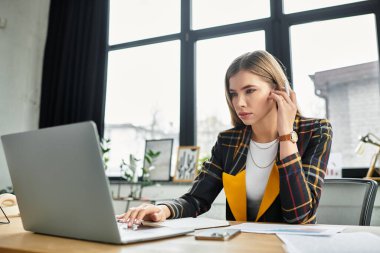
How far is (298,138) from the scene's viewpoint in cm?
133

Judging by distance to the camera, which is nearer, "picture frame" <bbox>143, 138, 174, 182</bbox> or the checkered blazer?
the checkered blazer

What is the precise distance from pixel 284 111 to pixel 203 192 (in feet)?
1.36

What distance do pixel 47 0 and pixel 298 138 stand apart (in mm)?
3607

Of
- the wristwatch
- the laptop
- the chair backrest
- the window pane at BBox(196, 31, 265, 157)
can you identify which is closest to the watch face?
the wristwatch

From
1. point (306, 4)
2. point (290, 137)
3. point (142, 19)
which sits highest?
point (142, 19)

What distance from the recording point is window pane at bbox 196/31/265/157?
3160 mm

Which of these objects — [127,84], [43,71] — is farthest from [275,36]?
[43,71]

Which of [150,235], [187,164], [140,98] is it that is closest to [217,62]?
[140,98]

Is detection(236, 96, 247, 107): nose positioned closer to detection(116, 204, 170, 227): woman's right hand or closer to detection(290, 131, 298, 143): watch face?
detection(290, 131, 298, 143): watch face

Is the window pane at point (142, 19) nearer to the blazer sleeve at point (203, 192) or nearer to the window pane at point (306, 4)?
the window pane at point (306, 4)

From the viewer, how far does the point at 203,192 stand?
54.1 inches

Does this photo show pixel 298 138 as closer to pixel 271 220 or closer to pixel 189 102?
pixel 271 220

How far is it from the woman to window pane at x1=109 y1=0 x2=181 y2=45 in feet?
7.31

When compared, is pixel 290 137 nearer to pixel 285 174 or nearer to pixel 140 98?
pixel 285 174
